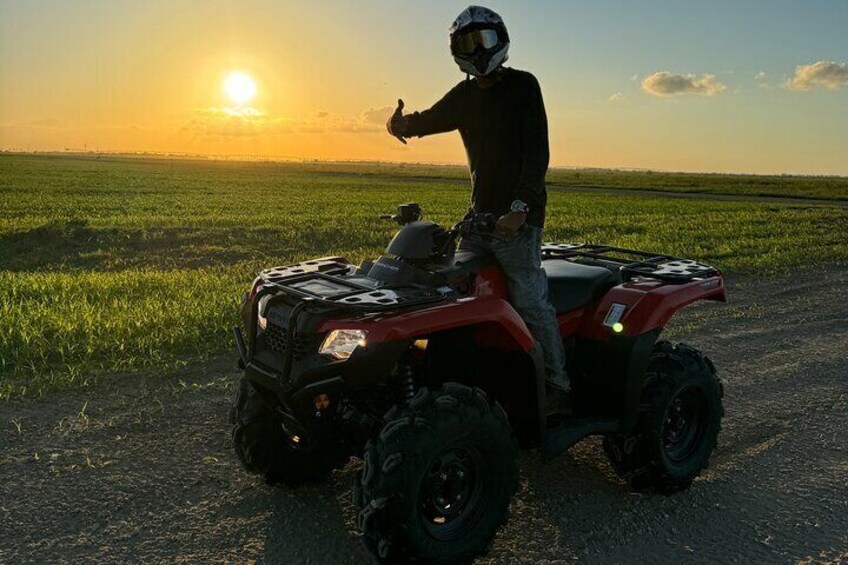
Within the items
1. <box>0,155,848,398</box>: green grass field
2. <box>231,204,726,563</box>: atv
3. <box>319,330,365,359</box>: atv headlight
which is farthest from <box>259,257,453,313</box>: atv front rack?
<box>0,155,848,398</box>: green grass field

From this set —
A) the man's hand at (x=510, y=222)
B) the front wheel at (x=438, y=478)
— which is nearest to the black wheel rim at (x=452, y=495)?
the front wheel at (x=438, y=478)

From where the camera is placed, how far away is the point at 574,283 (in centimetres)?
431

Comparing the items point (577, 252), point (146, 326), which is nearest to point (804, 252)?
point (577, 252)

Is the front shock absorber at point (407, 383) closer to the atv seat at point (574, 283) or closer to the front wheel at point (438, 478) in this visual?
the front wheel at point (438, 478)

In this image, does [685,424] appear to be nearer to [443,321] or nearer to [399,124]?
[443,321]

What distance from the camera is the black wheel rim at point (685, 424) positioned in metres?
4.55

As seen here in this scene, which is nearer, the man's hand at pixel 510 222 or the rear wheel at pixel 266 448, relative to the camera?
the man's hand at pixel 510 222

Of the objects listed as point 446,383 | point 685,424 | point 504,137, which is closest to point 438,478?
point 446,383

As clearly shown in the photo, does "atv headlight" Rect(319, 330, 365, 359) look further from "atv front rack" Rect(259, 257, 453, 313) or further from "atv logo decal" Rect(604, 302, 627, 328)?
"atv logo decal" Rect(604, 302, 627, 328)

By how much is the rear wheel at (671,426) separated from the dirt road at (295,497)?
14cm

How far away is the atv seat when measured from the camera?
166 inches

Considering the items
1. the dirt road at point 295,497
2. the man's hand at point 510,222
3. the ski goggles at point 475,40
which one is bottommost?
the dirt road at point 295,497

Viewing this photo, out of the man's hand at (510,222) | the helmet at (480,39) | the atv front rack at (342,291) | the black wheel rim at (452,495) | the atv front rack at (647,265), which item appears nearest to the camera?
the atv front rack at (342,291)

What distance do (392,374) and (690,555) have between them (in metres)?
1.77
